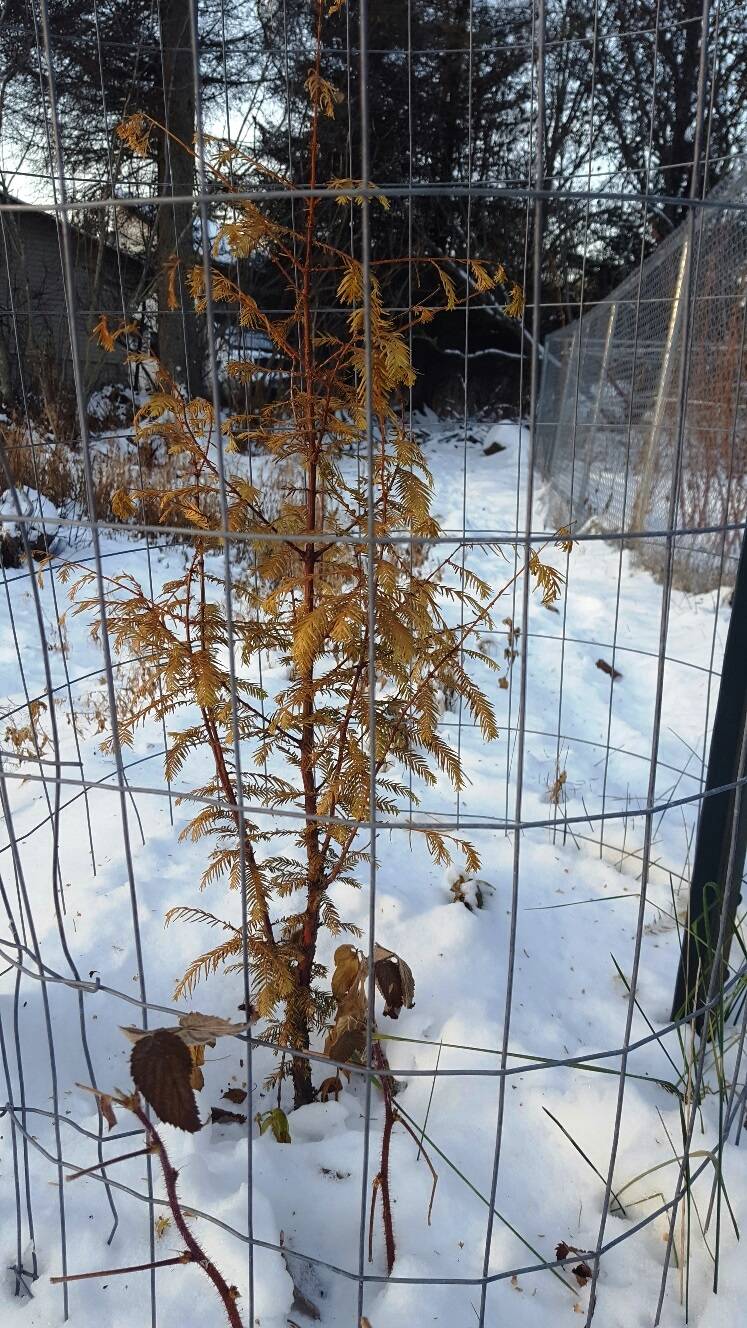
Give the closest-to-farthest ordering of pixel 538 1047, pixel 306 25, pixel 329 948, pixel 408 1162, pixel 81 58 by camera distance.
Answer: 1. pixel 408 1162
2. pixel 538 1047
3. pixel 329 948
4. pixel 81 58
5. pixel 306 25

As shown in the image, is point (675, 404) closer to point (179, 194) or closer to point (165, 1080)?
point (179, 194)

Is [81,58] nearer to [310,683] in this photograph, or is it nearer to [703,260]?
[703,260]

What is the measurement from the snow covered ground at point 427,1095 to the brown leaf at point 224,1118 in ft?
0.04

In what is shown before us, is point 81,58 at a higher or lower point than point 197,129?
higher

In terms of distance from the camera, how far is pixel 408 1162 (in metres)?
1.67

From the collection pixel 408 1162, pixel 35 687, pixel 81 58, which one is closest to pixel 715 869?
pixel 408 1162

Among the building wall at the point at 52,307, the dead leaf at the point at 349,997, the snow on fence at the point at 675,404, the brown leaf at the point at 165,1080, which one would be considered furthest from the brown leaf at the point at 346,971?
the building wall at the point at 52,307

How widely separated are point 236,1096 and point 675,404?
490cm

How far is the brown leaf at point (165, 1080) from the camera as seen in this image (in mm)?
1059

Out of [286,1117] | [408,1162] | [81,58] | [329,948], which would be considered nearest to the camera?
[408,1162]

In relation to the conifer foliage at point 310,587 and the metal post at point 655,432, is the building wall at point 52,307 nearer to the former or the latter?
the metal post at point 655,432

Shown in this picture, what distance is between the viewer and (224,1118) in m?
1.80

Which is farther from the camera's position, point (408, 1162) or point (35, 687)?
point (35, 687)

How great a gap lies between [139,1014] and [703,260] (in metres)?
5.03
